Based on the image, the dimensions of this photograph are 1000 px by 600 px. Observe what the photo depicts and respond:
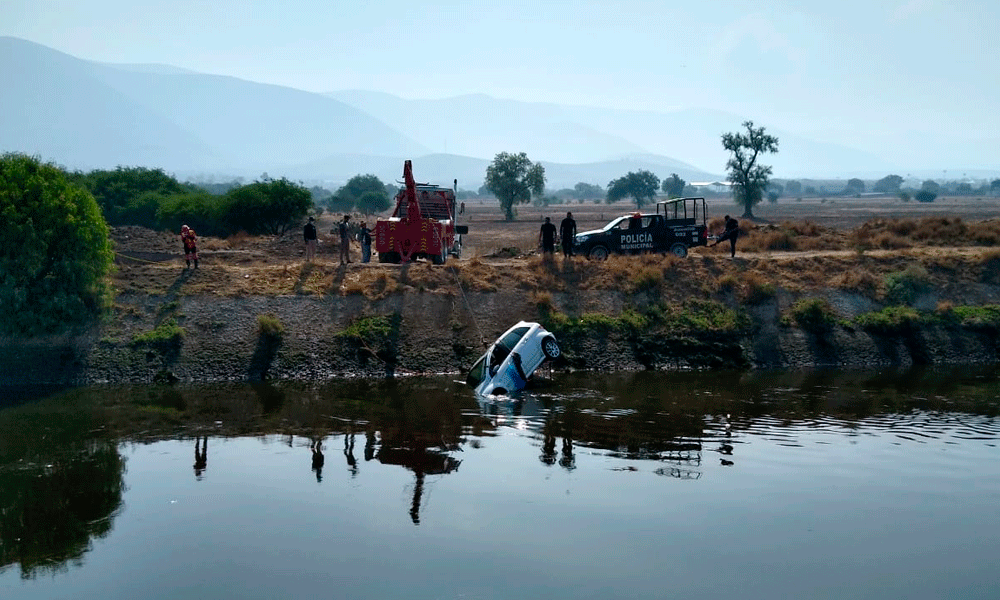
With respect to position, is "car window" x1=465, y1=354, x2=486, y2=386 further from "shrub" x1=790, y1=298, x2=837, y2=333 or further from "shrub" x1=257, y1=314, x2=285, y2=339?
"shrub" x1=790, y1=298, x2=837, y2=333

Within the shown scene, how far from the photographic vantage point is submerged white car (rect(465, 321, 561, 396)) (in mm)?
23109

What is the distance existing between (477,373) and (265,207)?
23429 mm

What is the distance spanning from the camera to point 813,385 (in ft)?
80.8

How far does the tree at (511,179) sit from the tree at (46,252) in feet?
190

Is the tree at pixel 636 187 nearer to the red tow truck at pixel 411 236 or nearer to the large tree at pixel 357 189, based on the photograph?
the large tree at pixel 357 189

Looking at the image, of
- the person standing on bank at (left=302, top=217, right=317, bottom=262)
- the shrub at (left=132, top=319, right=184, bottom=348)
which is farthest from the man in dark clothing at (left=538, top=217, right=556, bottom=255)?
the shrub at (left=132, top=319, right=184, bottom=348)

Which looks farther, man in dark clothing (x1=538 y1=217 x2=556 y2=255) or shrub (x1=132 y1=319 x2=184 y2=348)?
man in dark clothing (x1=538 y1=217 x2=556 y2=255)

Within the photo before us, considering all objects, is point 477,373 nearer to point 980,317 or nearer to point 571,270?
point 571,270

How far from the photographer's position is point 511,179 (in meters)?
84.8

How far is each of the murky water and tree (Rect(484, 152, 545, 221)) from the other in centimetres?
6206

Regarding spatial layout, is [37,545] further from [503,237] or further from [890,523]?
[503,237]

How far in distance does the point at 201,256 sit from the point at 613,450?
20716 millimetres

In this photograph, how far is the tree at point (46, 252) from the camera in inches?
1008

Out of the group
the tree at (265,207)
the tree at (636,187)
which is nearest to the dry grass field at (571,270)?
the tree at (265,207)
